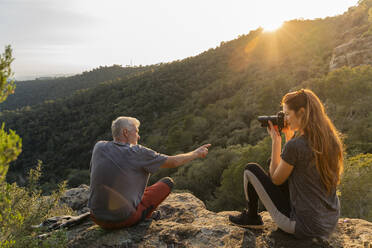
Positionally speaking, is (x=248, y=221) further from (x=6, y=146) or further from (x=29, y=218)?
(x=29, y=218)

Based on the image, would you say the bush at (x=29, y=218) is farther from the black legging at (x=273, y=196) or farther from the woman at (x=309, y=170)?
the woman at (x=309, y=170)


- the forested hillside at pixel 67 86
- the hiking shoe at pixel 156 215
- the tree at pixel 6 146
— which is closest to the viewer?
→ the tree at pixel 6 146

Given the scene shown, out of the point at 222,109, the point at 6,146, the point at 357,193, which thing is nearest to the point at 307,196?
the point at 6,146

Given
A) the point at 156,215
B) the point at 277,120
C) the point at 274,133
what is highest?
the point at 277,120

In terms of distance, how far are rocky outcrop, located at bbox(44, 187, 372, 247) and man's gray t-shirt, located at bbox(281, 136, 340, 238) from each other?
0.20 meters

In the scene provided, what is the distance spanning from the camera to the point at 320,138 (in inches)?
77.2

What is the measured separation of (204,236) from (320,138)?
1.46 metres

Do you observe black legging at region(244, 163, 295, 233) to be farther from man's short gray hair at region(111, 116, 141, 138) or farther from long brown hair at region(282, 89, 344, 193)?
man's short gray hair at region(111, 116, 141, 138)

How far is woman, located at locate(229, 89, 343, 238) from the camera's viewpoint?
77.4 inches

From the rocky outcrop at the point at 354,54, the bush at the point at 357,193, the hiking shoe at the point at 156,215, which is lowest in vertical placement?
the bush at the point at 357,193

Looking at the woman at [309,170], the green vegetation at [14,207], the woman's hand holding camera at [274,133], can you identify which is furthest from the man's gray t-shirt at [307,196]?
the green vegetation at [14,207]

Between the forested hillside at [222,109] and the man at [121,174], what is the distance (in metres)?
2.95

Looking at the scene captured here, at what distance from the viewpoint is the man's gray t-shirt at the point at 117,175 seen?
241cm

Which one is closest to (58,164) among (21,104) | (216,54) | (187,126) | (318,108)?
(187,126)
